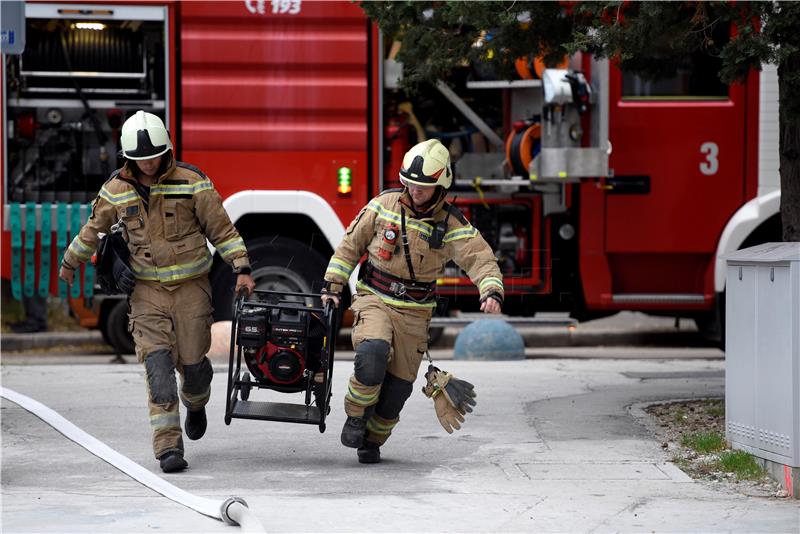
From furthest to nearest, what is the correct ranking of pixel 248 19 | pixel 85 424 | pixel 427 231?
pixel 248 19, pixel 85 424, pixel 427 231

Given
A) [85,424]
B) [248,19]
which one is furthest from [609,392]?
[248,19]

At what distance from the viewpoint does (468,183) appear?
10.3 m

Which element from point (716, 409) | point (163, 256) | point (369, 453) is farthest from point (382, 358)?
point (716, 409)

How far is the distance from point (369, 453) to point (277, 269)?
416cm

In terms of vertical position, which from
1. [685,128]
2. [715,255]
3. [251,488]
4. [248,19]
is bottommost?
[251,488]

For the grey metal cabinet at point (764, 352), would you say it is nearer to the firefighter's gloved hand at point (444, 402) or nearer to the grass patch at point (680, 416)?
the grass patch at point (680, 416)

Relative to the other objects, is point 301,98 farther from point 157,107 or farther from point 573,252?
point 573,252

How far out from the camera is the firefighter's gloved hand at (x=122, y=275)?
20.5ft

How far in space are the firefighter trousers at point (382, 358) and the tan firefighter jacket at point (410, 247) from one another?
0.07 meters

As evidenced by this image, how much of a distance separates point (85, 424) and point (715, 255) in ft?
17.2

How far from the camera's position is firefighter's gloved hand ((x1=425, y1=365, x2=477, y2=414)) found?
634cm

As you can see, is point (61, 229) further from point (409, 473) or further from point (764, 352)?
point (764, 352)

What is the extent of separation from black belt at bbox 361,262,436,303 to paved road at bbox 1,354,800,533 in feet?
2.69

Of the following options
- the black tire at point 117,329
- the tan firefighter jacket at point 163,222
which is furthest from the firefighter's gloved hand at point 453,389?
the black tire at point 117,329
